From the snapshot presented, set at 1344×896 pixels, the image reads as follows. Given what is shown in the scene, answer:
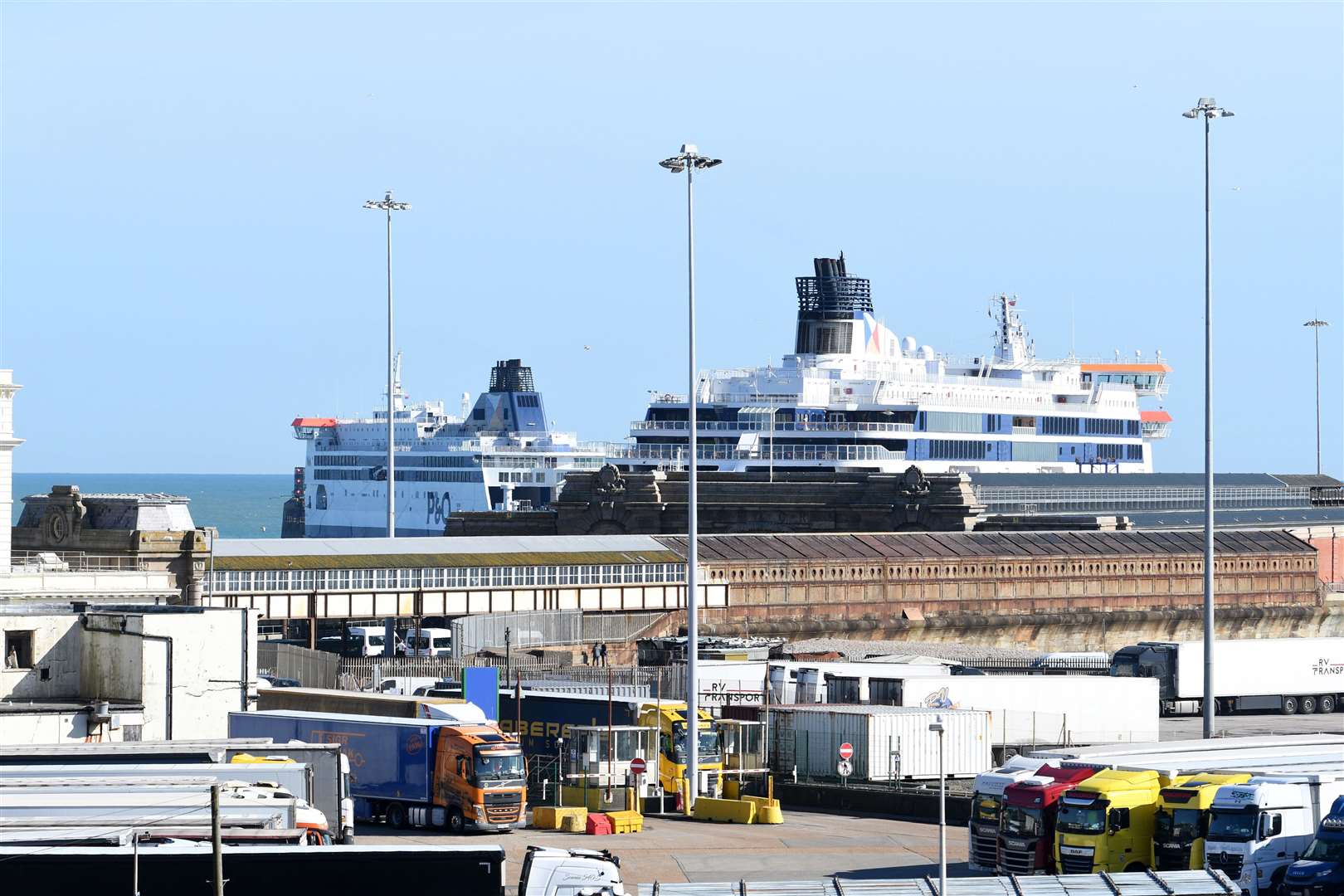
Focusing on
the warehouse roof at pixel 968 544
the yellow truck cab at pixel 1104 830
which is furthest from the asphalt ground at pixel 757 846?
the warehouse roof at pixel 968 544

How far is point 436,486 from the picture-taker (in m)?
134

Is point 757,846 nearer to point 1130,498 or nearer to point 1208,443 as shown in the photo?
point 1208,443

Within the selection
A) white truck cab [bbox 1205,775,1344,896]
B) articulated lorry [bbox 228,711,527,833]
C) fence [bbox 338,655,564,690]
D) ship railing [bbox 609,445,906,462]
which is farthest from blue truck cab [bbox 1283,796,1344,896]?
ship railing [bbox 609,445,906,462]

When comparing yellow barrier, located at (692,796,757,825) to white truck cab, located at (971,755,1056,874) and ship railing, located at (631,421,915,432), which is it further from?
ship railing, located at (631,421,915,432)

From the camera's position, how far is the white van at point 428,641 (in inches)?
2371

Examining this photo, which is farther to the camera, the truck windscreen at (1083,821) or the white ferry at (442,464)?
the white ferry at (442,464)

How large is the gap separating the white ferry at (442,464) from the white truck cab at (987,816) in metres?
93.9

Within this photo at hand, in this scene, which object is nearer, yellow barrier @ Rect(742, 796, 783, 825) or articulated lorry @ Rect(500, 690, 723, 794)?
yellow barrier @ Rect(742, 796, 783, 825)

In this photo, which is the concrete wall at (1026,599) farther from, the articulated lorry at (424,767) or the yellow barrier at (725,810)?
the articulated lorry at (424,767)

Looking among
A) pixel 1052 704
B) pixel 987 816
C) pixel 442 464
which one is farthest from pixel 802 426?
pixel 987 816

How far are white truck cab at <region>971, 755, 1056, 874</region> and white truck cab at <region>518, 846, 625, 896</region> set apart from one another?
8200 millimetres

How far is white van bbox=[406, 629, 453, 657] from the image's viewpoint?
198 ft

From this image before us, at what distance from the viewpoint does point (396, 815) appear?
120 ft

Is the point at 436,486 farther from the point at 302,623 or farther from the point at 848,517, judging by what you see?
the point at 302,623
